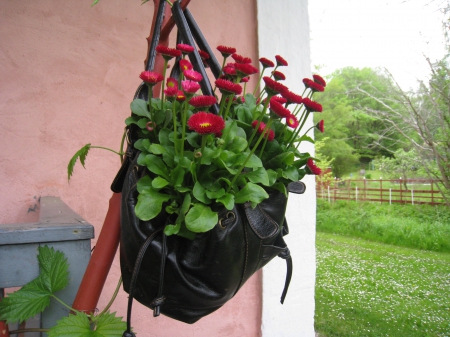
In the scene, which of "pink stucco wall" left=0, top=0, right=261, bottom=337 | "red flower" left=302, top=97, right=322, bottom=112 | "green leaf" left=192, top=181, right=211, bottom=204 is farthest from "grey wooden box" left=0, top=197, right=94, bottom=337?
"pink stucco wall" left=0, top=0, right=261, bottom=337

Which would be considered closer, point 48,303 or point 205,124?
point 205,124

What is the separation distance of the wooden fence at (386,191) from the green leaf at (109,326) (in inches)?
235

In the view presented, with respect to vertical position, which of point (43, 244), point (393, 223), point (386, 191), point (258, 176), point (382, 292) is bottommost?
point (382, 292)

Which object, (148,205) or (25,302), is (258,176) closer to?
(148,205)

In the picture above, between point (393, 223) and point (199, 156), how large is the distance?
6.64 metres

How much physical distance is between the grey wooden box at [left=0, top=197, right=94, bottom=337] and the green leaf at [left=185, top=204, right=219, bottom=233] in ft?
0.95

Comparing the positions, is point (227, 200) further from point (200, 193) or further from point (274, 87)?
point (274, 87)

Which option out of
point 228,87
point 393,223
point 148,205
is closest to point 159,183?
point 148,205

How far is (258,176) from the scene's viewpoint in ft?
1.41

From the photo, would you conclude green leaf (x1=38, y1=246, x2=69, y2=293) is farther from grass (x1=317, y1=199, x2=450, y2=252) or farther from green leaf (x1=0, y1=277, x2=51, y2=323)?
grass (x1=317, y1=199, x2=450, y2=252)

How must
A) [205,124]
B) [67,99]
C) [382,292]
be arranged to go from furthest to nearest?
[382,292]
[67,99]
[205,124]

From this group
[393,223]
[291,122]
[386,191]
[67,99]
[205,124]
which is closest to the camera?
[205,124]

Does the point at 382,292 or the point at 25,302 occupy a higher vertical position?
the point at 25,302

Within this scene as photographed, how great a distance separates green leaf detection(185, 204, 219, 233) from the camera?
14.5 inches
